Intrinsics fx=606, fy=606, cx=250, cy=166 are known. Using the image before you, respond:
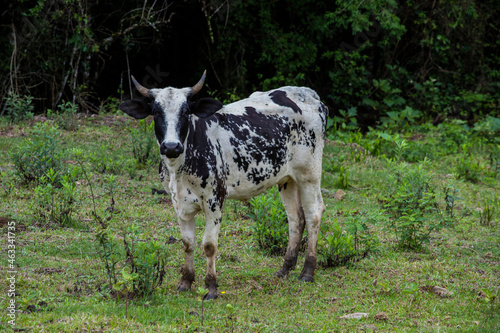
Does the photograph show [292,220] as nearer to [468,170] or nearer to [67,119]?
[468,170]

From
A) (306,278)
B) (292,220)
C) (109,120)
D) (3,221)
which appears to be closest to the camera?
(306,278)

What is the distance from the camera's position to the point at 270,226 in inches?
276

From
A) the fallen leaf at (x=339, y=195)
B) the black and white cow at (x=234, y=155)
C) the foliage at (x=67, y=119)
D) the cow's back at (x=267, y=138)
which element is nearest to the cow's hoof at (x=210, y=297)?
the black and white cow at (x=234, y=155)

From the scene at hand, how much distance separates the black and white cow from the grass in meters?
0.44

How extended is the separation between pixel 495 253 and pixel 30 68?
1026 cm

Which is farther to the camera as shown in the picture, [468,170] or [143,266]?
[468,170]

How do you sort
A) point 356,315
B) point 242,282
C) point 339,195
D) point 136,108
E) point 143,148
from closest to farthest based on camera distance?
point 356,315 < point 136,108 < point 242,282 < point 339,195 < point 143,148

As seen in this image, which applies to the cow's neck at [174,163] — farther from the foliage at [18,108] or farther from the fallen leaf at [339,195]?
the foliage at [18,108]

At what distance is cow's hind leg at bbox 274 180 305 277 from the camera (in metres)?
6.52

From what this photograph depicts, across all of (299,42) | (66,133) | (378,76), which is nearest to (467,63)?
(378,76)

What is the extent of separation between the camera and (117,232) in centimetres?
700

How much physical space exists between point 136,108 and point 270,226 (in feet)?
7.39

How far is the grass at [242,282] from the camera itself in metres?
4.89

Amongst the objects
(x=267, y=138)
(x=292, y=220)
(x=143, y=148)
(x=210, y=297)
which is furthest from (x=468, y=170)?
(x=210, y=297)
